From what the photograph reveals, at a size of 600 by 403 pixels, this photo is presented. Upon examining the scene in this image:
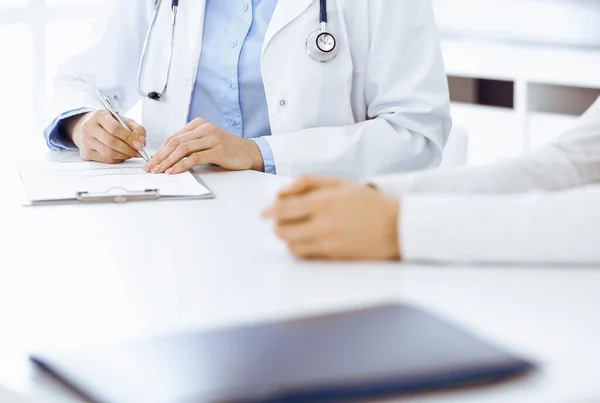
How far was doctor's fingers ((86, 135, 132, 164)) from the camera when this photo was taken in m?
1.80

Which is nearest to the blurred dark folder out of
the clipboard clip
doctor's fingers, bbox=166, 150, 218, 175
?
the clipboard clip

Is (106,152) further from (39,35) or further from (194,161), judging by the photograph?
(39,35)

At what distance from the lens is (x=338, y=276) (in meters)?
1.02

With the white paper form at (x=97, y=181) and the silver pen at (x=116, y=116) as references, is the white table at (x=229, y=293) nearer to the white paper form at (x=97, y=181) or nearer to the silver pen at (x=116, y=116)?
the white paper form at (x=97, y=181)

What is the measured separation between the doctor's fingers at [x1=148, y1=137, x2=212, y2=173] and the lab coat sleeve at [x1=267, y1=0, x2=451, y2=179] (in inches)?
9.4

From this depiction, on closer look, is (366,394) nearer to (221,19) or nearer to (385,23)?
(385,23)

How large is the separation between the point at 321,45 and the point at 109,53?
1.78 feet

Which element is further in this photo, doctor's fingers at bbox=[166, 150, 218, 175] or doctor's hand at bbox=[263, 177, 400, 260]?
doctor's fingers at bbox=[166, 150, 218, 175]

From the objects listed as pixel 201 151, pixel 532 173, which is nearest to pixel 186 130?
pixel 201 151

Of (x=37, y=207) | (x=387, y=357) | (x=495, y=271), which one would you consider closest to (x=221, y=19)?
(x=37, y=207)

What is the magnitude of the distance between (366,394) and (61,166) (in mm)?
1219

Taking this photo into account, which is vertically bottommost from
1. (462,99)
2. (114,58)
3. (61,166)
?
(462,99)

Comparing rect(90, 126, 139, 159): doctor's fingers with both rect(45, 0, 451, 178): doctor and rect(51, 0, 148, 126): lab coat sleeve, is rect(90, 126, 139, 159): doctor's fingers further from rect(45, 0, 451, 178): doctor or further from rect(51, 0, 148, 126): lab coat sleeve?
rect(51, 0, 148, 126): lab coat sleeve

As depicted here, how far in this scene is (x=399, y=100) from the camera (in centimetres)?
193
